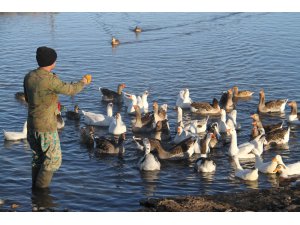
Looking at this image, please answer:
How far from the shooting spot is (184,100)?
19.9m

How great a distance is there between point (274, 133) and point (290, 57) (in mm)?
9560

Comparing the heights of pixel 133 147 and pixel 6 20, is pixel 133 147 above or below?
below

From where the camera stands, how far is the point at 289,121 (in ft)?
61.8

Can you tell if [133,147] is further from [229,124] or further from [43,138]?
[43,138]

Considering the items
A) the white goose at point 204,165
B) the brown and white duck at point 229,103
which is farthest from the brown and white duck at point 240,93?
the white goose at point 204,165

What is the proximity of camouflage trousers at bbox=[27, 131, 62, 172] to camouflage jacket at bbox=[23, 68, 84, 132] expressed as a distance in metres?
0.11

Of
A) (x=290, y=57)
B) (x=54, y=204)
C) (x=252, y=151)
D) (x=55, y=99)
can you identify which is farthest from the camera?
(x=290, y=57)

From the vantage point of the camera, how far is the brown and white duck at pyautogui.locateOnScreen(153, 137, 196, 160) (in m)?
15.8

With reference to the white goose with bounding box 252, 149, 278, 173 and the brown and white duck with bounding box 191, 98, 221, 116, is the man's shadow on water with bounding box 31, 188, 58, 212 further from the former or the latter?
the brown and white duck with bounding box 191, 98, 221, 116

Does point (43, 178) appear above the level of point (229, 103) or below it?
below

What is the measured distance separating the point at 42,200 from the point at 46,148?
1258 millimetres

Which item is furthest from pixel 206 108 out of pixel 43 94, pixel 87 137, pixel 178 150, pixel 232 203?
pixel 43 94

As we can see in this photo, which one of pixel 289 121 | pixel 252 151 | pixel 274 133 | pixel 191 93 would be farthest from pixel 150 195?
pixel 191 93

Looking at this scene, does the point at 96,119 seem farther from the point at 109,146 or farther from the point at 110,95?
the point at 109,146
